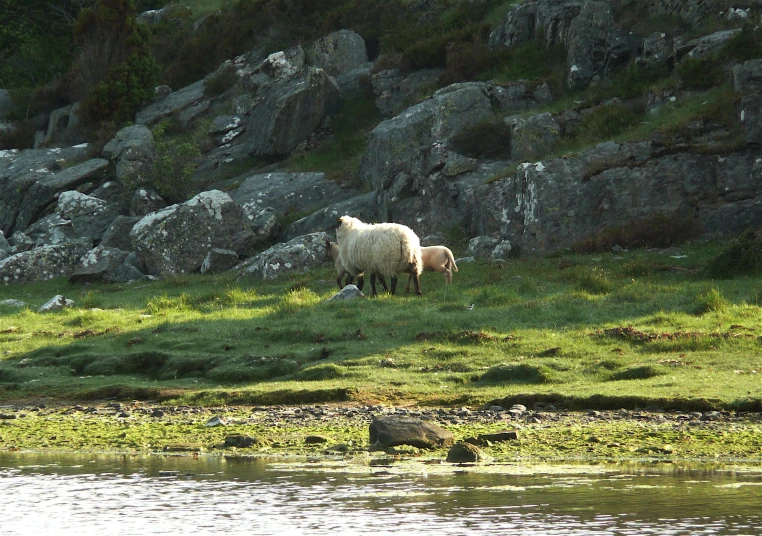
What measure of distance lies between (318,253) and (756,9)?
57.4 feet

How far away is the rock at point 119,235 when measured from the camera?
1526 inches

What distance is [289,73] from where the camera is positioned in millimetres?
49062

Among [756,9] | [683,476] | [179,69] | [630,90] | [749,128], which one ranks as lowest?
[683,476]

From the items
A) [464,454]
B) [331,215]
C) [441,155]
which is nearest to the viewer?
[464,454]

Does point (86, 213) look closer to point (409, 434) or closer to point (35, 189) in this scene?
point (35, 189)

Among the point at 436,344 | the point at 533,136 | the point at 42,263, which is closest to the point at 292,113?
the point at 42,263

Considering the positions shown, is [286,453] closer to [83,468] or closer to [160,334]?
[83,468]

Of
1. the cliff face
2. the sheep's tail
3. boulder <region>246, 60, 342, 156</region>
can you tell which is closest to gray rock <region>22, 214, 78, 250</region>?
the cliff face

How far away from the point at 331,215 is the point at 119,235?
344 inches

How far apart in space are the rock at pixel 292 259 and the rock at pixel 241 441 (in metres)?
18.3

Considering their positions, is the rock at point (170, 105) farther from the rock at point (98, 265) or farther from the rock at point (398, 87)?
the rock at point (98, 265)

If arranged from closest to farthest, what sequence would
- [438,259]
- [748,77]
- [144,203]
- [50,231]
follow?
[438,259] → [748,77] → [50,231] → [144,203]

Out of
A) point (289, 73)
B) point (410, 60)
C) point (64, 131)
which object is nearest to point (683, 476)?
point (410, 60)

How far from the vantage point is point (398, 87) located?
4528 centimetres
